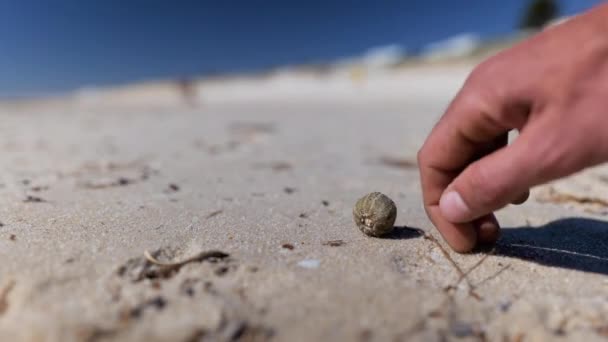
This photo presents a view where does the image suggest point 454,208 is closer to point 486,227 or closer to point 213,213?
point 486,227

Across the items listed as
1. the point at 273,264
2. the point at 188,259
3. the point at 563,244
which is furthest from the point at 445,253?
the point at 188,259

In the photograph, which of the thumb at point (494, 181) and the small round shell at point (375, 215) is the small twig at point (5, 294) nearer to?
the small round shell at point (375, 215)

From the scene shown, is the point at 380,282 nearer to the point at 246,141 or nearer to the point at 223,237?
the point at 223,237

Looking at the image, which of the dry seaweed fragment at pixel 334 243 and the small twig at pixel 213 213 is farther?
the small twig at pixel 213 213

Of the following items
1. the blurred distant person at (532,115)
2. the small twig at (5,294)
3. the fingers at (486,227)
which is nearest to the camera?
the blurred distant person at (532,115)

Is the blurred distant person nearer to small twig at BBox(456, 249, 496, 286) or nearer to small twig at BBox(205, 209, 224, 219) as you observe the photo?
small twig at BBox(456, 249, 496, 286)

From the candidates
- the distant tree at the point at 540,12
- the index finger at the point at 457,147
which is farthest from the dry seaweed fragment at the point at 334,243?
the distant tree at the point at 540,12

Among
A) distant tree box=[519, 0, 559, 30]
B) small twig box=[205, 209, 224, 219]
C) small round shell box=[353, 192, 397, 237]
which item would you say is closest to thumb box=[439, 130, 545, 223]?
small round shell box=[353, 192, 397, 237]
